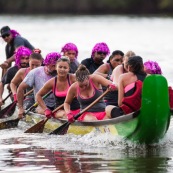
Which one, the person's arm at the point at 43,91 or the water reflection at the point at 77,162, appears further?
the person's arm at the point at 43,91

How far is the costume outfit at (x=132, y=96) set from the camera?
1309 centimetres

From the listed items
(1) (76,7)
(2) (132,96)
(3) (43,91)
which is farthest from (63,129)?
(1) (76,7)

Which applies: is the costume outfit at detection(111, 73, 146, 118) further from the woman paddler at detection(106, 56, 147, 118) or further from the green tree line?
the green tree line

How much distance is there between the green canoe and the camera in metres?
12.6

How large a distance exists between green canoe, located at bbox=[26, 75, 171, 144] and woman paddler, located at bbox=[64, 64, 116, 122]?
2.00 feet

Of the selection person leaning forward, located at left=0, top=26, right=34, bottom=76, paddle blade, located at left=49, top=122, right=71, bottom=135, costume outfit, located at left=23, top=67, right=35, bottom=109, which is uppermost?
person leaning forward, located at left=0, top=26, right=34, bottom=76

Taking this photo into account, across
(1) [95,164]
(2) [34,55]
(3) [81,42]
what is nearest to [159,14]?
(3) [81,42]

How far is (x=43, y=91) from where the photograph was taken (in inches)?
610

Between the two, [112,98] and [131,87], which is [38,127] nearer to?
[112,98]

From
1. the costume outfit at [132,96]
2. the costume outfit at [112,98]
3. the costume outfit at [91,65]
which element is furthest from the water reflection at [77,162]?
the costume outfit at [91,65]

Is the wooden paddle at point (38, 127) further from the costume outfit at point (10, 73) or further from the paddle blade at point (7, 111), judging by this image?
the costume outfit at point (10, 73)

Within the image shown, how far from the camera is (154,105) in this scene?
12.7 meters

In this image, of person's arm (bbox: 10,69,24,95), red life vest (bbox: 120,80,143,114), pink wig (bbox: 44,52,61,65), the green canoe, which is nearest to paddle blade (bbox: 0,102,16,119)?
person's arm (bbox: 10,69,24,95)

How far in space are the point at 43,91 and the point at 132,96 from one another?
274 centimetres
